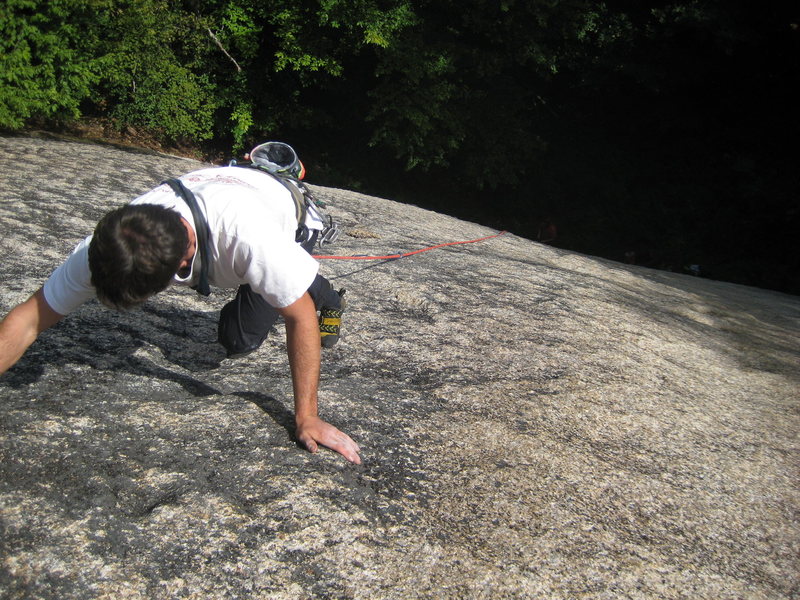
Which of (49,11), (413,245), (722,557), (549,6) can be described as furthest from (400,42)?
(722,557)

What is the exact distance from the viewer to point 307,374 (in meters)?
1.96

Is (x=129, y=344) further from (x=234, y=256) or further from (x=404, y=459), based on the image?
(x=404, y=459)

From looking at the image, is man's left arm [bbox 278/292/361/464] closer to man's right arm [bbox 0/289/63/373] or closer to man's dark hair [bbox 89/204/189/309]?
man's dark hair [bbox 89/204/189/309]

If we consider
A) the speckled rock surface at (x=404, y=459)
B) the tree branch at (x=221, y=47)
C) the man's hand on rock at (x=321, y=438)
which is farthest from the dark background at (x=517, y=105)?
the man's hand on rock at (x=321, y=438)

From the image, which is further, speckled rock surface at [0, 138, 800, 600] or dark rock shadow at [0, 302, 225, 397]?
dark rock shadow at [0, 302, 225, 397]

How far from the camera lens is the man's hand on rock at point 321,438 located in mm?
2094

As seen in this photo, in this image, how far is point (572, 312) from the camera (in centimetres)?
393

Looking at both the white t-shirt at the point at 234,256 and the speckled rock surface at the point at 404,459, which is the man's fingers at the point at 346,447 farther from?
the white t-shirt at the point at 234,256

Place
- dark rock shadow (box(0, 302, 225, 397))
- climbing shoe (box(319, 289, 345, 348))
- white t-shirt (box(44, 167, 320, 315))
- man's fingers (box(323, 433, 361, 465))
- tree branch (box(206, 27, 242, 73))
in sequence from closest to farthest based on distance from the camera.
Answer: white t-shirt (box(44, 167, 320, 315)), man's fingers (box(323, 433, 361, 465)), dark rock shadow (box(0, 302, 225, 397)), climbing shoe (box(319, 289, 345, 348)), tree branch (box(206, 27, 242, 73))

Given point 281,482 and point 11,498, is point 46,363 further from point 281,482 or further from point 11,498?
point 281,482

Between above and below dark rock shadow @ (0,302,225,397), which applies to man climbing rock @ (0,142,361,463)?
above

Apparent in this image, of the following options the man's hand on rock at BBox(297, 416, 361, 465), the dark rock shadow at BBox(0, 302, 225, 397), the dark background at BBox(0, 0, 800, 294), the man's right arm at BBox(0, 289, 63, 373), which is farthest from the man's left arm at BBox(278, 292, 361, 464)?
the dark background at BBox(0, 0, 800, 294)

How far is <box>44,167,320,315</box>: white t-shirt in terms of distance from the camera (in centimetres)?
186

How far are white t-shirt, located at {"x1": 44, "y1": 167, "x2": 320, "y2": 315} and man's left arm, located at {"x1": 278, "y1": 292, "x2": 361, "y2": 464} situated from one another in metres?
0.07
